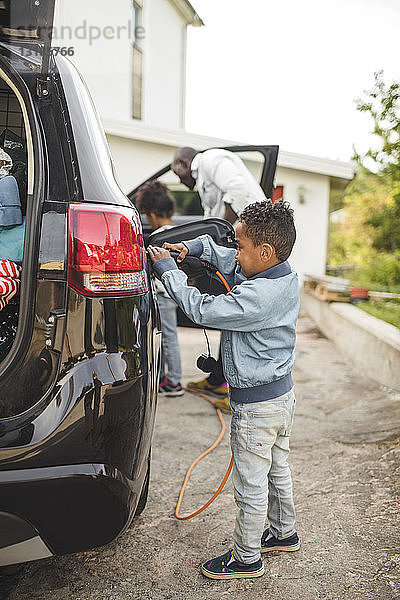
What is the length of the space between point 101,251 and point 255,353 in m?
0.78

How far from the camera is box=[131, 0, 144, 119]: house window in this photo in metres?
13.4

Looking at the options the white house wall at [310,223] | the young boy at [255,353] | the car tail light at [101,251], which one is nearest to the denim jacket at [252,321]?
the young boy at [255,353]

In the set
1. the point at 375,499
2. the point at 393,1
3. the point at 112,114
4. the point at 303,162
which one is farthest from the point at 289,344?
the point at 112,114

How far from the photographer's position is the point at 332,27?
9.32m

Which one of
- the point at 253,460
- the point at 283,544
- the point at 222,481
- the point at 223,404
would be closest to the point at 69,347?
the point at 253,460

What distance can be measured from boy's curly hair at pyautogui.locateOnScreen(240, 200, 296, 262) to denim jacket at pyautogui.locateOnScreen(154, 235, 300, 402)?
9 cm

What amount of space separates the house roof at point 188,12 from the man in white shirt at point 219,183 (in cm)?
1184

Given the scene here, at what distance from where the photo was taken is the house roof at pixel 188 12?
14962mm

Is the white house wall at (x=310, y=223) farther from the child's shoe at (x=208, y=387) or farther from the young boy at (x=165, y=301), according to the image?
the young boy at (x=165, y=301)

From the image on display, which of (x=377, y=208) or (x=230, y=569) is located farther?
(x=377, y=208)

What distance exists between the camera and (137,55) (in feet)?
44.3

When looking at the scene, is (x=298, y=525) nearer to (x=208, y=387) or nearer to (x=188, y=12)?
(x=208, y=387)

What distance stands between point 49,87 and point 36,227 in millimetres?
490

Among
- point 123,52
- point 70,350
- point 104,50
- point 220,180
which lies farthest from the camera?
point 123,52
